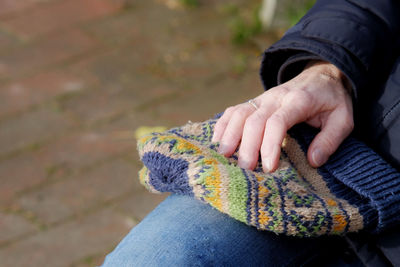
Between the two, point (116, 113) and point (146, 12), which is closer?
point (116, 113)

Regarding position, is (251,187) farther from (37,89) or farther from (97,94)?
(37,89)

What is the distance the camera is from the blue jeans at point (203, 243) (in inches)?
38.0

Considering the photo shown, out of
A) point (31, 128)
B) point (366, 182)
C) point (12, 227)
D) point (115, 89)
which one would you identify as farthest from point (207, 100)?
point (366, 182)

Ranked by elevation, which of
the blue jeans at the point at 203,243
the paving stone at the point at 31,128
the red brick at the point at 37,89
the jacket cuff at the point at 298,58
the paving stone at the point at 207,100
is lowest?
the paving stone at the point at 207,100

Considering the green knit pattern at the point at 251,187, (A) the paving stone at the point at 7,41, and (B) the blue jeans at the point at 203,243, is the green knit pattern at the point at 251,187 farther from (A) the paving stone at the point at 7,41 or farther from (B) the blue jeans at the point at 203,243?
(A) the paving stone at the point at 7,41

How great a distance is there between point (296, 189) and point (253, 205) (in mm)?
99

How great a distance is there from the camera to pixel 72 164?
8.13 ft

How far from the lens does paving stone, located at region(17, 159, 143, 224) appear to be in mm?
2264

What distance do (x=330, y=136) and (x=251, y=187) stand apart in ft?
0.80

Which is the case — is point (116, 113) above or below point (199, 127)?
below

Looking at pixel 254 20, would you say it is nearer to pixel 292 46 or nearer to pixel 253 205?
pixel 292 46

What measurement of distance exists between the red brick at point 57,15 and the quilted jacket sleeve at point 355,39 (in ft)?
8.09

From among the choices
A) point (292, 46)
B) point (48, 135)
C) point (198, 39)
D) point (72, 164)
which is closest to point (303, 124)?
point (292, 46)

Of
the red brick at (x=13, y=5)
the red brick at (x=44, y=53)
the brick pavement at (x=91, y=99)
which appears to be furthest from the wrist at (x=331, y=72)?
the red brick at (x=13, y=5)
